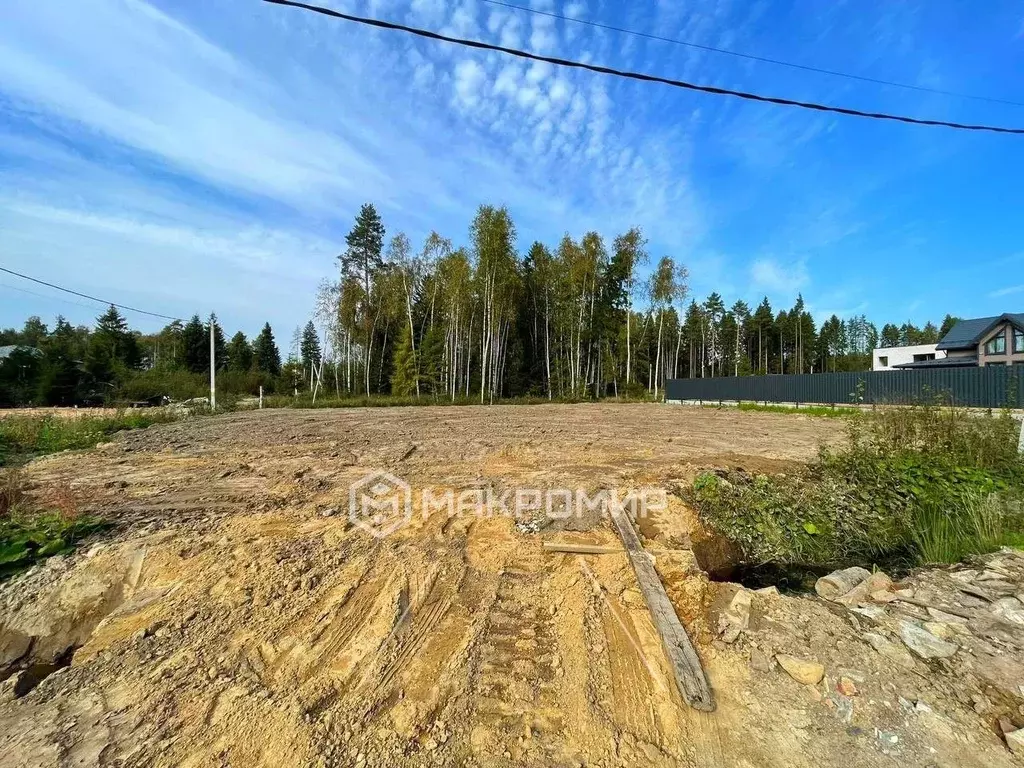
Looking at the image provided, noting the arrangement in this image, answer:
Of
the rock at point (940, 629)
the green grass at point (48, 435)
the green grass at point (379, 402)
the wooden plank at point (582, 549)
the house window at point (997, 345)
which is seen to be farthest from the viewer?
the house window at point (997, 345)

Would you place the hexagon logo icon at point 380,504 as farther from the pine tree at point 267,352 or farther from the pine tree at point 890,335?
the pine tree at point 890,335

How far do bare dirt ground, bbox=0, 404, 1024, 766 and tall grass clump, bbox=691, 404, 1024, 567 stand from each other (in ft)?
3.42

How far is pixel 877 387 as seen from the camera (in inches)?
667

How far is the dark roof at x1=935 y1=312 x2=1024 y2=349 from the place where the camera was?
27875 millimetres

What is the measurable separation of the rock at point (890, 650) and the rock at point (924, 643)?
0.25 feet

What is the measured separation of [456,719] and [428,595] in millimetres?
1134

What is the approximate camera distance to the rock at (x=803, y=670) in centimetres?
219

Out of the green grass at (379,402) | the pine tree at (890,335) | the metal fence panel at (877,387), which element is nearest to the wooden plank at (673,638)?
the metal fence panel at (877,387)

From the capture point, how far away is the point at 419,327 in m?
32.9

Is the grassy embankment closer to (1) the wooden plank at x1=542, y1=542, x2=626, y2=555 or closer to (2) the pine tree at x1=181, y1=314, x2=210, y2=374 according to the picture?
(1) the wooden plank at x1=542, y1=542, x2=626, y2=555

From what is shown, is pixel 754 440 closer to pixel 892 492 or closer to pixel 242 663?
pixel 892 492

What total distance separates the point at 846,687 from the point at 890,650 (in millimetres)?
518

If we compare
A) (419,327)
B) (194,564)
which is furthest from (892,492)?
(419,327)
